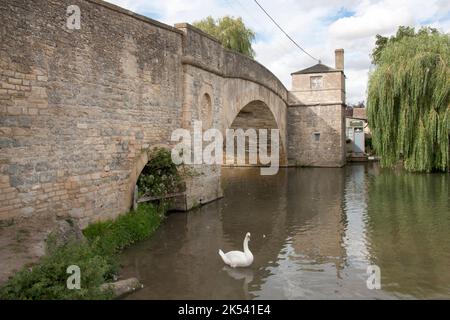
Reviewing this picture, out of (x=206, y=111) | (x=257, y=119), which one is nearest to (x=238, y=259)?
(x=206, y=111)

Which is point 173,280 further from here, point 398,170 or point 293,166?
point 293,166

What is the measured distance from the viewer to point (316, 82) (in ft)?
83.1

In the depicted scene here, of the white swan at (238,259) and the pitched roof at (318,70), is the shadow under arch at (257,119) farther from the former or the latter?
the white swan at (238,259)

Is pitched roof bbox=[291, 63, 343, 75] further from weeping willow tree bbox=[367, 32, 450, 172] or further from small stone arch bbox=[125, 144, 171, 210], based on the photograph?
small stone arch bbox=[125, 144, 171, 210]

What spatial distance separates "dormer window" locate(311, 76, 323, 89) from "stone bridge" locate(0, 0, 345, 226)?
512 inches

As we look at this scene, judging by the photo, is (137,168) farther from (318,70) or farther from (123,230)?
(318,70)

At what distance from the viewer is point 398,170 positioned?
824 inches

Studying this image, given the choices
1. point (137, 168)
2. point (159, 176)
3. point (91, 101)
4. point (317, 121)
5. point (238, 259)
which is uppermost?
point (317, 121)

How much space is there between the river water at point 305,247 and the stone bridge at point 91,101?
4.79 ft

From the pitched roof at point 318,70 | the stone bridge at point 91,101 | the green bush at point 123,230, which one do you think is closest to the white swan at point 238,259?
the green bush at point 123,230

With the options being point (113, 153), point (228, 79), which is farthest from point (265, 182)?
point (113, 153)

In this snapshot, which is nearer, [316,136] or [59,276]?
[59,276]

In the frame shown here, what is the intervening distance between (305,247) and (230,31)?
2034 centimetres

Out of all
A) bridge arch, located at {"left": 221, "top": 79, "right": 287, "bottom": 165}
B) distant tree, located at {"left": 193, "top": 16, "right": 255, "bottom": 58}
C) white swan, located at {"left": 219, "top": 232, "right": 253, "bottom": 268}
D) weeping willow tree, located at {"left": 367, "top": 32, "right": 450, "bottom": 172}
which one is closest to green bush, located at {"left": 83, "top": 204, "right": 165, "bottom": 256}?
white swan, located at {"left": 219, "top": 232, "right": 253, "bottom": 268}
